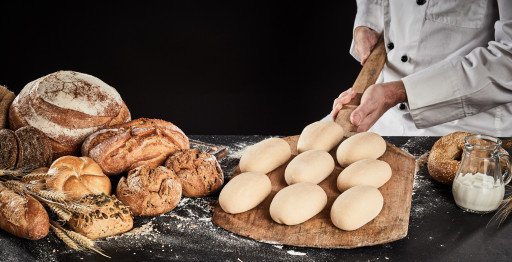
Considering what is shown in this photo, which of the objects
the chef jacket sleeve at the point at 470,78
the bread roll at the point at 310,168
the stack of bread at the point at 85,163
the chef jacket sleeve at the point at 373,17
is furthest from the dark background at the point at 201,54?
the bread roll at the point at 310,168

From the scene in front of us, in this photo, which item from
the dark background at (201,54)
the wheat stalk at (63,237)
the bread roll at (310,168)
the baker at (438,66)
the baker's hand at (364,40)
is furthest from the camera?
the dark background at (201,54)

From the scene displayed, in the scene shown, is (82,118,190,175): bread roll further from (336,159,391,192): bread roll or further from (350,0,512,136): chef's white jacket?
(350,0,512,136): chef's white jacket

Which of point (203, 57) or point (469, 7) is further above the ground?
point (469, 7)

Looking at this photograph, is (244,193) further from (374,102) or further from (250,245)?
(374,102)

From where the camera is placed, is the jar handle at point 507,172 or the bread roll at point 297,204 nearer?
the bread roll at point 297,204

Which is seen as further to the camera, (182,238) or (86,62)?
(86,62)

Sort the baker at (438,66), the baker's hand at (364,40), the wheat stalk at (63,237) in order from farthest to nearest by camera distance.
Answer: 1. the baker's hand at (364,40)
2. the baker at (438,66)
3. the wheat stalk at (63,237)

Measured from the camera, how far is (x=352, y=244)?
156 centimetres

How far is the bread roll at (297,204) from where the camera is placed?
1.62 meters

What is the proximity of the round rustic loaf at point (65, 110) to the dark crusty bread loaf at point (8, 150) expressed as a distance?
102 mm

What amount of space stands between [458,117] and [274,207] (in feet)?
4.18

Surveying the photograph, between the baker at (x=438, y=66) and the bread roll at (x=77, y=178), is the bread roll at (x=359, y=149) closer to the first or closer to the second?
the baker at (x=438, y=66)

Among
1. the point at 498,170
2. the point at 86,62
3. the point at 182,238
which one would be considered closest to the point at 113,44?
the point at 86,62

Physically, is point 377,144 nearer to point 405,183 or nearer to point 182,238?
point 405,183
